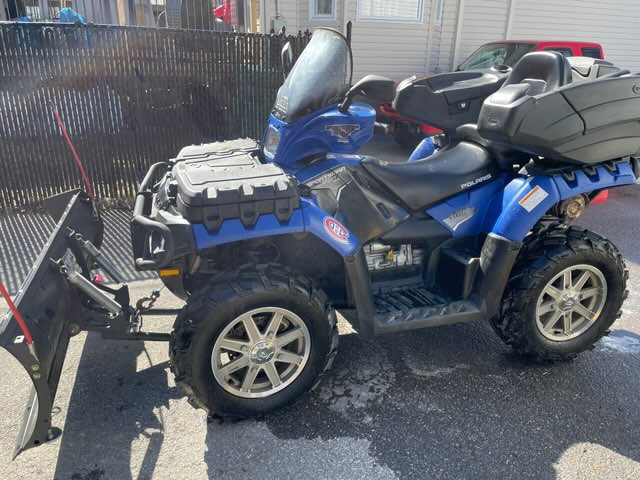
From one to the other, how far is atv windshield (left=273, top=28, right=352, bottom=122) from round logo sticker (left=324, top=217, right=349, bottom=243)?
0.79 meters

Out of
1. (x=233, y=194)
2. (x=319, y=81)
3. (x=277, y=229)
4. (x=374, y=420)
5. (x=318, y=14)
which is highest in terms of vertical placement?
(x=318, y=14)

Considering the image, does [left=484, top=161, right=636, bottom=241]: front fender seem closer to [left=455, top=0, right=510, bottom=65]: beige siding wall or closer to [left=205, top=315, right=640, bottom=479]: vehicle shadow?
[left=205, top=315, right=640, bottom=479]: vehicle shadow

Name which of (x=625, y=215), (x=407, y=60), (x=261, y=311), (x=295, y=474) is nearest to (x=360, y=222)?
(x=261, y=311)

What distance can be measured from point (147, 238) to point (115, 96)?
14.5 ft

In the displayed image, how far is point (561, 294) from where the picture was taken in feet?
10.7

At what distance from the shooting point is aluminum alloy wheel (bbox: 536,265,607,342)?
3.26 m

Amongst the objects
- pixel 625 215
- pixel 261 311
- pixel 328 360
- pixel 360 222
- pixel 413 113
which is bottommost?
pixel 625 215

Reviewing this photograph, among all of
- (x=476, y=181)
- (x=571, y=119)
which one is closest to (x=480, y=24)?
(x=476, y=181)

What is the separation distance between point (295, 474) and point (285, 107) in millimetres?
2113

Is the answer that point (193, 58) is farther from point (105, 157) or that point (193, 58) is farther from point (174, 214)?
point (174, 214)

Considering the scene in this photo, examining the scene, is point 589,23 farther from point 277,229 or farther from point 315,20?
point 277,229

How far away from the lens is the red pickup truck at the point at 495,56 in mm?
9070

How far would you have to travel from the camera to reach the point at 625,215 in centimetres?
678

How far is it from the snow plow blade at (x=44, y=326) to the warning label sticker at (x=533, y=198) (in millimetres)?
2624
